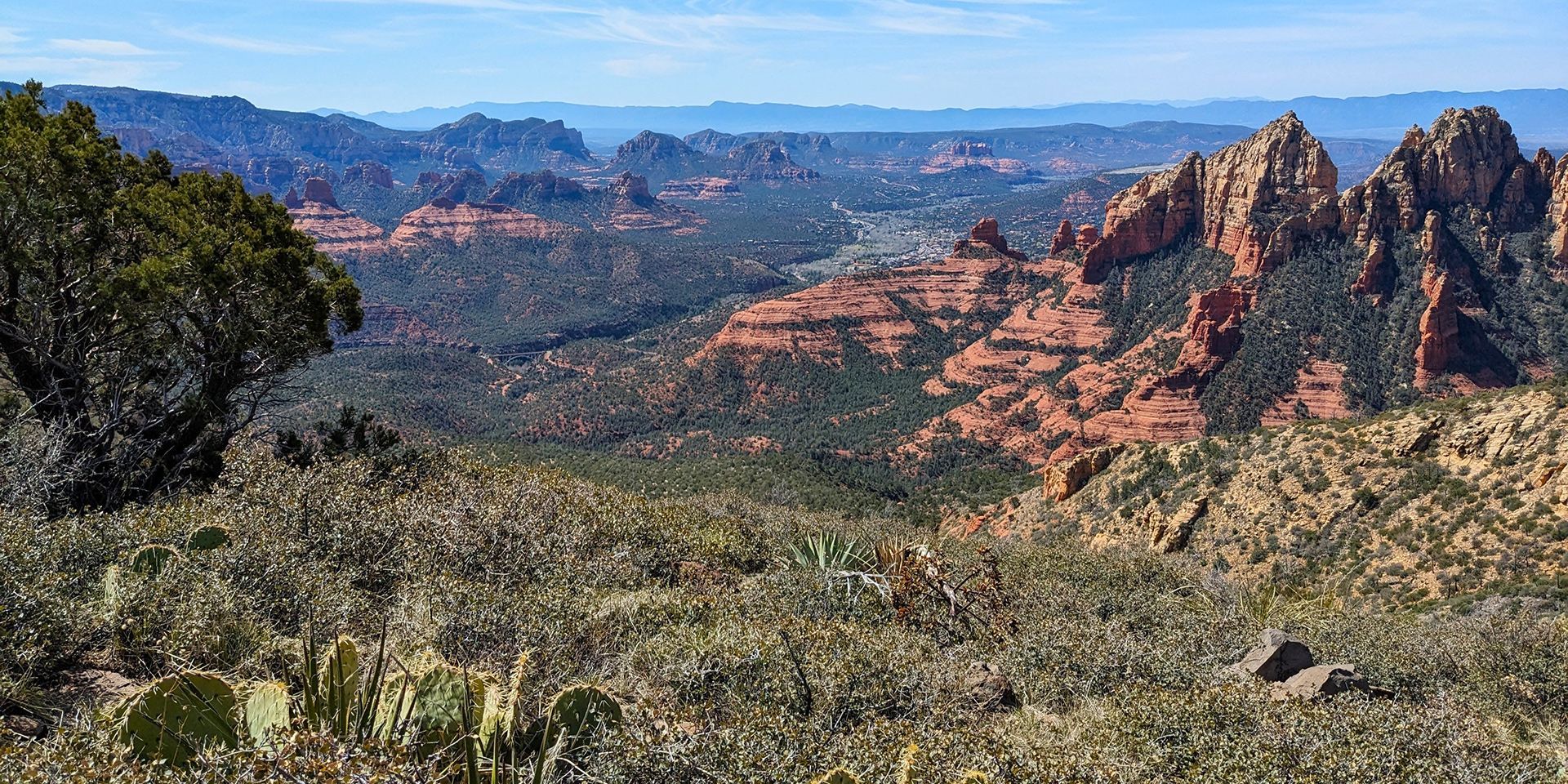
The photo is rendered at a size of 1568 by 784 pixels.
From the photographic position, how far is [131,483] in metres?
15.8

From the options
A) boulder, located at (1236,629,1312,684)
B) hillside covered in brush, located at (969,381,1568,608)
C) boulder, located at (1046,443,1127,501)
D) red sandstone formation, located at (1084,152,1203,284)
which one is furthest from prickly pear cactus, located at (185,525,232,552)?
red sandstone formation, located at (1084,152,1203,284)

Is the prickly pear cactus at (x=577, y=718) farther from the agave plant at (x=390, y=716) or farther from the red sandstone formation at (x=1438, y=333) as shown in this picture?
the red sandstone formation at (x=1438, y=333)

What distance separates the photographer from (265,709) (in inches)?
237

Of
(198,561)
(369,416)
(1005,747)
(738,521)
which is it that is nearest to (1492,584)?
(738,521)

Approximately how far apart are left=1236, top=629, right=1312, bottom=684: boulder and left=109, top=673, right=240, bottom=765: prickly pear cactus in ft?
37.1

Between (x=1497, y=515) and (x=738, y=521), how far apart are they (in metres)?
20.0

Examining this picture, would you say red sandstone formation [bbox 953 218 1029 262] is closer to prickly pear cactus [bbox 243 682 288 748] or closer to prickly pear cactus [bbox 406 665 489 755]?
prickly pear cactus [bbox 406 665 489 755]

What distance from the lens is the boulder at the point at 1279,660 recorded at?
1101cm

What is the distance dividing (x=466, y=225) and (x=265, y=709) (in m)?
177

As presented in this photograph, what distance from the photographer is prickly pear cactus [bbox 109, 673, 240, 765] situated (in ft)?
18.7

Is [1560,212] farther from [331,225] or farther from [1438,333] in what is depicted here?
[331,225]

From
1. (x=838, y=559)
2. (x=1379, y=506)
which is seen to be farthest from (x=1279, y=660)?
(x=1379, y=506)

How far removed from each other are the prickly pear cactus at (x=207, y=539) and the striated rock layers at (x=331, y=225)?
161m

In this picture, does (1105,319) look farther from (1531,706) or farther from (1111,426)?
(1531,706)
